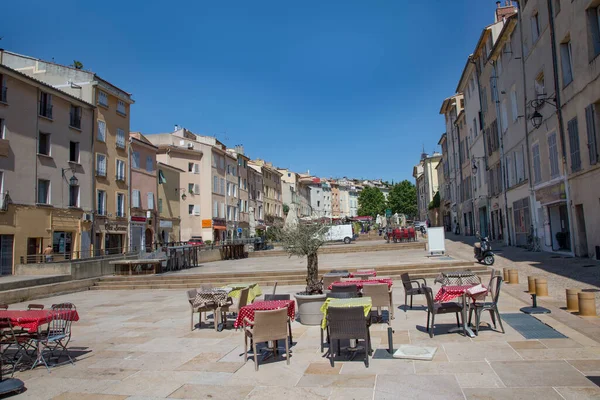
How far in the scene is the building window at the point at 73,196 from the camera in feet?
88.0

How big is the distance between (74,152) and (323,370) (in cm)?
2670

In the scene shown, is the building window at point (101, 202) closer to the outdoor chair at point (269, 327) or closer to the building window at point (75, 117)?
the building window at point (75, 117)

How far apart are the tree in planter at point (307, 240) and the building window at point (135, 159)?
2651 cm

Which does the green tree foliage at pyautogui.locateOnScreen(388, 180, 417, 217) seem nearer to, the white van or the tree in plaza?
the tree in plaza

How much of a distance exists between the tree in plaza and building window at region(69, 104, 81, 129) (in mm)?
83374

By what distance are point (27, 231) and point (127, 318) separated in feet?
51.2

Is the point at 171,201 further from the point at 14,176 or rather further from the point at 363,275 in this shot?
the point at 363,275

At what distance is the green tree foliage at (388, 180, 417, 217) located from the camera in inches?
3733

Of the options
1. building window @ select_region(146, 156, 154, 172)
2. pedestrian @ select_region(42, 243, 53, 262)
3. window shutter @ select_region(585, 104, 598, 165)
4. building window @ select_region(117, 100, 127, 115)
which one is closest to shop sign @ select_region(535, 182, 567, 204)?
window shutter @ select_region(585, 104, 598, 165)

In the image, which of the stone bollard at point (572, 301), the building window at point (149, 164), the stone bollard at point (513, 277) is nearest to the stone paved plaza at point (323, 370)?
the stone bollard at point (572, 301)

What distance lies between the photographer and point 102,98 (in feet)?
99.5

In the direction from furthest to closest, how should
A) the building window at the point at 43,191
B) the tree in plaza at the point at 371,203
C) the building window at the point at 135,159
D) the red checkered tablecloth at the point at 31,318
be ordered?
the tree in plaza at the point at 371,203 < the building window at the point at 135,159 < the building window at the point at 43,191 < the red checkered tablecloth at the point at 31,318

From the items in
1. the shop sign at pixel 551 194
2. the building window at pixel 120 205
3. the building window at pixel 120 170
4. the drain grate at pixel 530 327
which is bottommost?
the drain grate at pixel 530 327

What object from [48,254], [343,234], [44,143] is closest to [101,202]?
[44,143]
